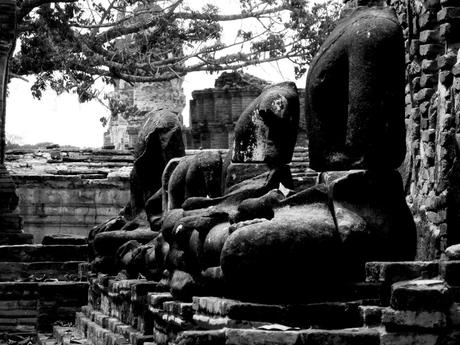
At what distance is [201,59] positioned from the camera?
80.2 ft

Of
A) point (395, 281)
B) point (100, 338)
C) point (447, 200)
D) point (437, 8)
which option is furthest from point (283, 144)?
point (437, 8)

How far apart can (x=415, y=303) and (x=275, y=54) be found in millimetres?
18889

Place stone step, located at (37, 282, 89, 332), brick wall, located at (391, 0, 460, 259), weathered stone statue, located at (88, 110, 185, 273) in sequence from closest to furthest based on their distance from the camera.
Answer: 1. weathered stone statue, located at (88, 110, 185, 273)
2. brick wall, located at (391, 0, 460, 259)
3. stone step, located at (37, 282, 89, 332)

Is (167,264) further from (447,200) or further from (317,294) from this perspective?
(447,200)

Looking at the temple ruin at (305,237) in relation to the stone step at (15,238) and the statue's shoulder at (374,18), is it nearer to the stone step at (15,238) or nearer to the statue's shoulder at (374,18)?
the statue's shoulder at (374,18)

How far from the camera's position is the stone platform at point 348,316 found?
5.12 m

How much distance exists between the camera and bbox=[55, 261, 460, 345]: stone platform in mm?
5125

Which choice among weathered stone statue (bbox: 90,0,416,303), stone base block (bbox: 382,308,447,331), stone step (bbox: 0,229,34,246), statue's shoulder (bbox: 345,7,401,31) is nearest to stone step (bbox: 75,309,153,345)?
weathered stone statue (bbox: 90,0,416,303)

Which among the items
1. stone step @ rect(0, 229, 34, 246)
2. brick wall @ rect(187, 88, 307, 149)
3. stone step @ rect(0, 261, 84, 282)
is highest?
brick wall @ rect(187, 88, 307, 149)

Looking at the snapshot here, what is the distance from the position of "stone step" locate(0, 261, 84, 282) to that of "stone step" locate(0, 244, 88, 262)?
123 mm

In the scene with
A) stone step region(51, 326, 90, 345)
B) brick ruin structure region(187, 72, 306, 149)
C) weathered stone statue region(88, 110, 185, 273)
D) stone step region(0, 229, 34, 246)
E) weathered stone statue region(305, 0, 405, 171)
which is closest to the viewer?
weathered stone statue region(305, 0, 405, 171)

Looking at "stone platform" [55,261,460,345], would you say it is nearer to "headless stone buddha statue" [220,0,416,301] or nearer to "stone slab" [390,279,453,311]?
"stone slab" [390,279,453,311]

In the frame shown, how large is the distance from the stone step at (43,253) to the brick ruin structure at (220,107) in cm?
1282

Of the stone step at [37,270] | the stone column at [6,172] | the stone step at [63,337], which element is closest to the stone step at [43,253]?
the stone step at [37,270]
